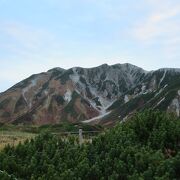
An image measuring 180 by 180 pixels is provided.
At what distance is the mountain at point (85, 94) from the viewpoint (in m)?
148

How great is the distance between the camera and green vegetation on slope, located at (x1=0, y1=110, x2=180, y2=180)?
8719 millimetres

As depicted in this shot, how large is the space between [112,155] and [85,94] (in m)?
162

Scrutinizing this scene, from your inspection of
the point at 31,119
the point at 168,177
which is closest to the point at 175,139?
the point at 168,177

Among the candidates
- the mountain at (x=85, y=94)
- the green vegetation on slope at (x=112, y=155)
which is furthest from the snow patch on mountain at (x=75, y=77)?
the green vegetation on slope at (x=112, y=155)

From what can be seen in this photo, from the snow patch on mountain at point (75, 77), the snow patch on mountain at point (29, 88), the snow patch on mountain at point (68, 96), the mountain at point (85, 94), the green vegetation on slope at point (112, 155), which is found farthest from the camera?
the snow patch on mountain at point (75, 77)

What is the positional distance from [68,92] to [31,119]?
2422 cm

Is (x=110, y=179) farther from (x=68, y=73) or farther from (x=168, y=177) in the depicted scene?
(x=68, y=73)

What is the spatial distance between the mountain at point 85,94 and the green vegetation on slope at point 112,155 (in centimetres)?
11849

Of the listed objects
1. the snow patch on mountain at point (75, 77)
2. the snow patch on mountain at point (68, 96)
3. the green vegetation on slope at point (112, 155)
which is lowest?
the green vegetation on slope at point (112, 155)

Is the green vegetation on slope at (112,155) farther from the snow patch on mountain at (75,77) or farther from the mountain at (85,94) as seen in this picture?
the snow patch on mountain at (75,77)

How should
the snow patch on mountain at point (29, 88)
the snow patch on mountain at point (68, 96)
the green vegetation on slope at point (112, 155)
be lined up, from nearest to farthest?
the green vegetation on slope at point (112, 155) < the snow patch on mountain at point (68, 96) < the snow patch on mountain at point (29, 88)

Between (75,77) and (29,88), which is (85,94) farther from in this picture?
(29,88)

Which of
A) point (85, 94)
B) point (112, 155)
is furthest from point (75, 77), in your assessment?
point (112, 155)

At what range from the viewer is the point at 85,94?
171875 mm
